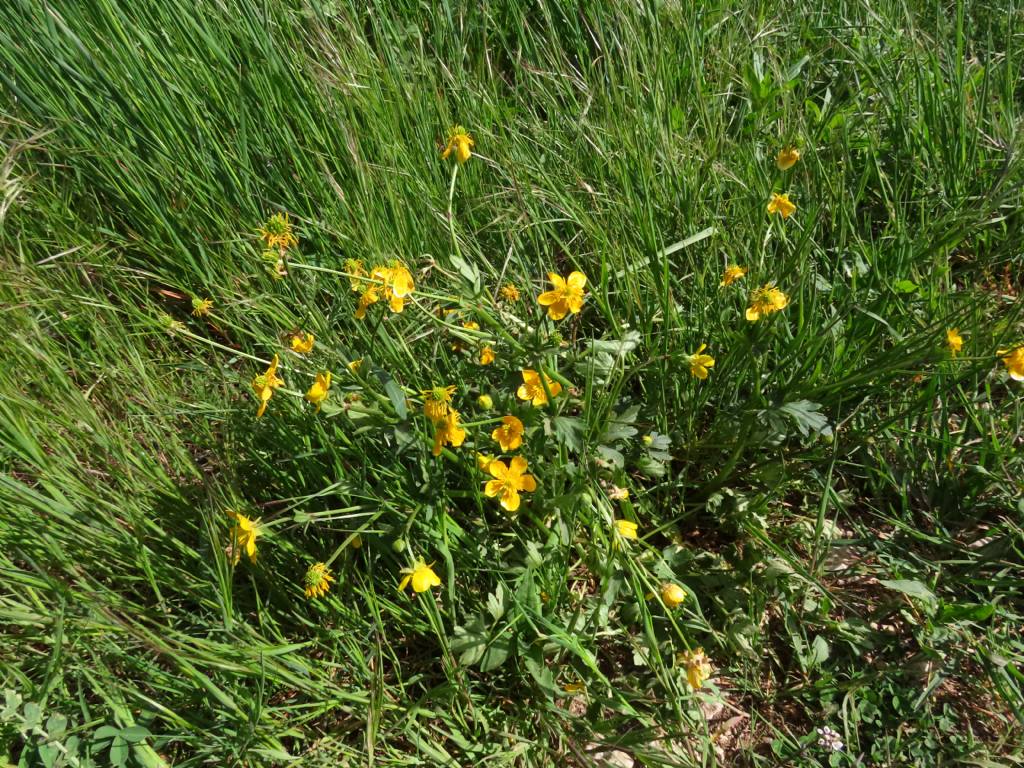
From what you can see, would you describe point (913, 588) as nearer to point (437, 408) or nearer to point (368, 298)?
point (437, 408)

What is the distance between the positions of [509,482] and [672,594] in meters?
0.35

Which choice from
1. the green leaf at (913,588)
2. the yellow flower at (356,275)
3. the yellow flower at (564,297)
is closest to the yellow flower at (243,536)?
the yellow flower at (356,275)

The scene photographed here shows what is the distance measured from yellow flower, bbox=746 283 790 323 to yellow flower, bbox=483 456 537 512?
546 millimetres

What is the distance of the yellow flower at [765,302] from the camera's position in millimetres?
1454

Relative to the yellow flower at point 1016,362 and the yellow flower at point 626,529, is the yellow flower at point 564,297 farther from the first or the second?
the yellow flower at point 1016,362

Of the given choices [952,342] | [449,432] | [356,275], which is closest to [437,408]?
[449,432]

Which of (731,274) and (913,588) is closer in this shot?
(913,588)

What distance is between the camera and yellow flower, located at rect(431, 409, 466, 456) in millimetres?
1252

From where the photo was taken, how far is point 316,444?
1581 mm

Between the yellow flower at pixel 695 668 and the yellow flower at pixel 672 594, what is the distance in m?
0.09

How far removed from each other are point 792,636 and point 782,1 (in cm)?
186

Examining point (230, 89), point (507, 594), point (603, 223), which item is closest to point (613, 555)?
point (507, 594)

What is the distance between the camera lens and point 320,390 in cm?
120

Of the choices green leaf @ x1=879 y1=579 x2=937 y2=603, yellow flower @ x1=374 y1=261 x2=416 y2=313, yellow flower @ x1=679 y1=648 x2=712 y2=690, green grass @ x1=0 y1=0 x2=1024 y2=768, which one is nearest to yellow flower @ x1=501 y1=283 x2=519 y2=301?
green grass @ x1=0 y1=0 x2=1024 y2=768
